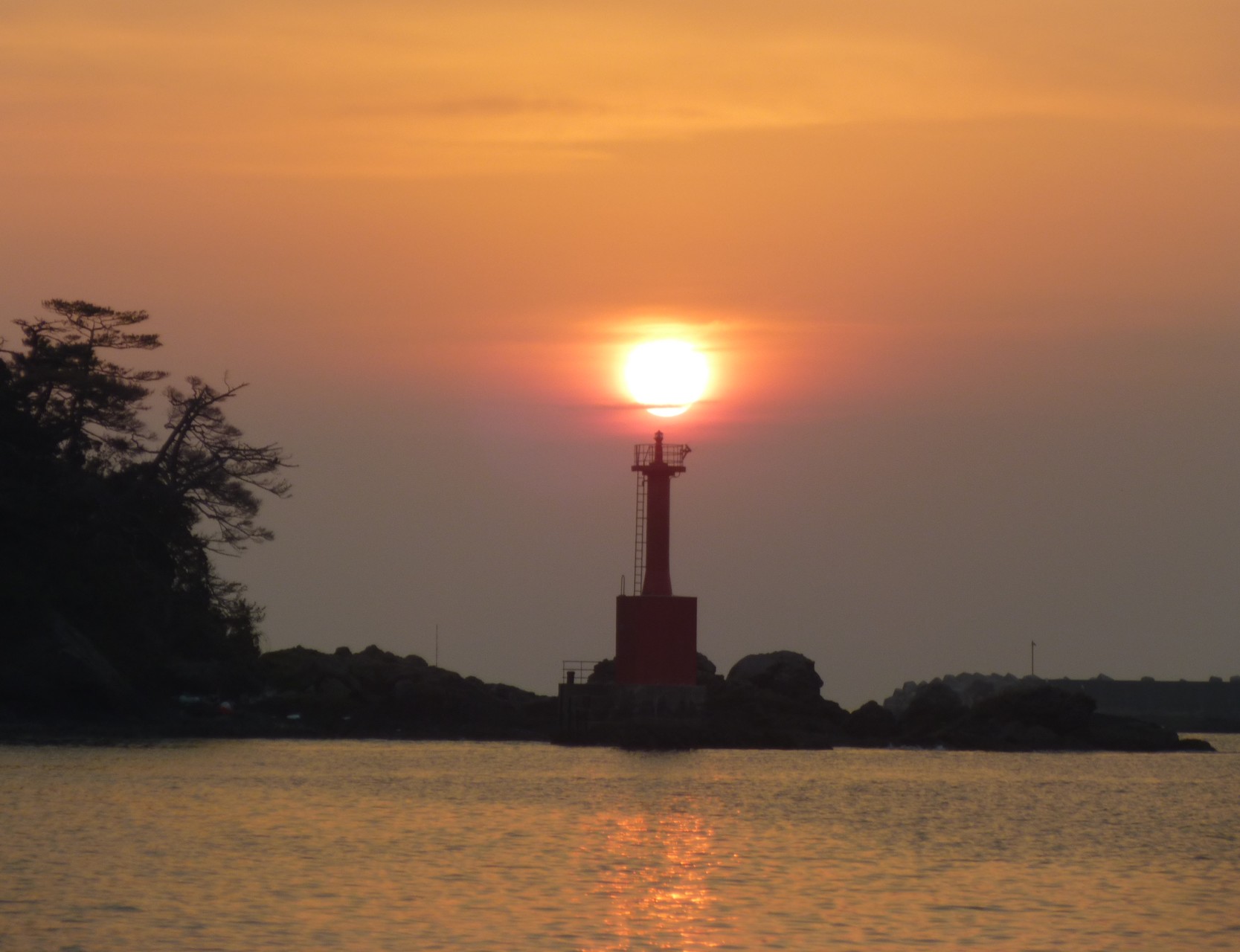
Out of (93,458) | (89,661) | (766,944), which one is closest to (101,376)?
(93,458)

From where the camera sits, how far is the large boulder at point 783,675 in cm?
7425

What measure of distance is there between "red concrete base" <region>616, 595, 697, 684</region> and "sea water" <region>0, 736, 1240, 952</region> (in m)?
4.48

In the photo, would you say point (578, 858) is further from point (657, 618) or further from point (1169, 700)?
point (1169, 700)

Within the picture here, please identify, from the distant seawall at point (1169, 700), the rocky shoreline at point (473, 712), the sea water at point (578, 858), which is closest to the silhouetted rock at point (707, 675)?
the rocky shoreline at point (473, 712)

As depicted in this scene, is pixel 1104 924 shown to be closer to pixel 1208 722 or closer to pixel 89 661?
pixel 89 661

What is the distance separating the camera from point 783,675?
7444cm

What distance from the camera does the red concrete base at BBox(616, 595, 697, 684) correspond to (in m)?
60.8

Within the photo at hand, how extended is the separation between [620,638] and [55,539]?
63.3 feet

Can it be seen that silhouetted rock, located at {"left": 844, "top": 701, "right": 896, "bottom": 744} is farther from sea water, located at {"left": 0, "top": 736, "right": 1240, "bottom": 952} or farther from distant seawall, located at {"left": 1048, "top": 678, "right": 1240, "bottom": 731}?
distant seawall, located at {"left": 1048, "top": 678, "right": 1240, "bottom": 731}

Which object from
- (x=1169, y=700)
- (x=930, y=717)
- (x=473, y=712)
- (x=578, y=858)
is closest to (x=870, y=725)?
(x=930, y=717)

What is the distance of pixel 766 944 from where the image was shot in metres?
23.9

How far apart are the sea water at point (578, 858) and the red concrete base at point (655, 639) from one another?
4.48 m

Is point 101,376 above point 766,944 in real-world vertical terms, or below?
above

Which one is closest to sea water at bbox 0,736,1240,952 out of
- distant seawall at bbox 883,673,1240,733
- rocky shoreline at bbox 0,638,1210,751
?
rocky shoreline at bbox 0,638,1210,751
